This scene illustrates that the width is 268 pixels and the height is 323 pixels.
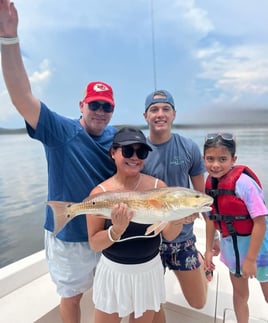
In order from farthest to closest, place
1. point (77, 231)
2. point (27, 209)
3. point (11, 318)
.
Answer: point (27, 209) → point (11, 318) → point (77, 231)

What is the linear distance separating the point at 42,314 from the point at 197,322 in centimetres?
123

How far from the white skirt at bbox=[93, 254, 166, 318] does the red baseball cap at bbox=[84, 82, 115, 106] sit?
1.05 meters

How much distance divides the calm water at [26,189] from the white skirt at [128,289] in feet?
3.82

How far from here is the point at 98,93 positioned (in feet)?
5.62

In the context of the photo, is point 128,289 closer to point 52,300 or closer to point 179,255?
point 179,255

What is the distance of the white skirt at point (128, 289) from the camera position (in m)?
1.42

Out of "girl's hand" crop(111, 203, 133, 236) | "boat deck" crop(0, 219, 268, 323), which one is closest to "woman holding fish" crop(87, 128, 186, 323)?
"girl's hand" crop(111, 203, 133, 236)

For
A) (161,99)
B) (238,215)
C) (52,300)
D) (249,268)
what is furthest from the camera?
(52,300)

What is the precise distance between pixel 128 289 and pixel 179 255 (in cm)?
67

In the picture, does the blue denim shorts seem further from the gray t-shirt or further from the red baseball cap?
the red baseball cap

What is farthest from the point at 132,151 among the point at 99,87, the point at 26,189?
the point at 26,189

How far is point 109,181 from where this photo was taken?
1.57 meters

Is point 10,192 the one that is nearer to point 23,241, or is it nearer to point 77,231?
point 23,241

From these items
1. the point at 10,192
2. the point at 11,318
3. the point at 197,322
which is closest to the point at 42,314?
the point at 11,318
